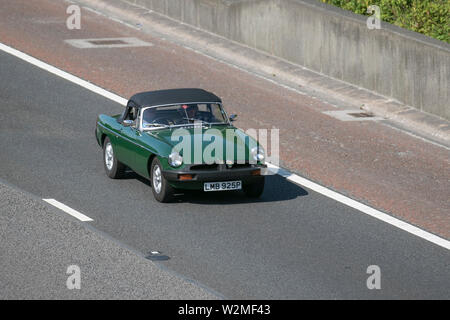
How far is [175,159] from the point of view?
46.6 feet

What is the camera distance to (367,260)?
1255cm

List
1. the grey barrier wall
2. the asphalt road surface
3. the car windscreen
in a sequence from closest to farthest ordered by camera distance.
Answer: the asphalt road surface → the car windscreen → the grey barrier wall

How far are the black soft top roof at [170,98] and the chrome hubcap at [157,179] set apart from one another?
4.25 ft

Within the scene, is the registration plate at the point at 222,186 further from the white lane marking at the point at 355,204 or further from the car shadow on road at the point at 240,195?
the white lane marking at the point at 355,204

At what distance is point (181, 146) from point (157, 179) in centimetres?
64

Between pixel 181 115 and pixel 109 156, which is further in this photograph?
pixel 109 156

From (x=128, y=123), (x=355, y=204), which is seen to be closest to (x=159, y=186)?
(x=128, y=123)

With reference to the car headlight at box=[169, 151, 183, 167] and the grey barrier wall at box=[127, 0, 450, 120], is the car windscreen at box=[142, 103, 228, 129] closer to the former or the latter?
the car headlight at box=[169, 151, 183, 167]

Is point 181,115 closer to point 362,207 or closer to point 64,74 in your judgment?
point 362,207

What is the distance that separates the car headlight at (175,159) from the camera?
1419 cm

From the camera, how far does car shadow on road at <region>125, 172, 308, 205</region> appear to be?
1494cm

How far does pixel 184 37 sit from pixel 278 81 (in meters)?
3.63

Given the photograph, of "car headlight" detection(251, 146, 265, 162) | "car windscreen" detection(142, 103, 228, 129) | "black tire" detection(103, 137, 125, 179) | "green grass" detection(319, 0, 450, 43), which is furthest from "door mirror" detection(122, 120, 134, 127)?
"green grass" detection(319, 0, 450, 43)

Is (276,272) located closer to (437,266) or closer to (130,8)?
(437,266)
